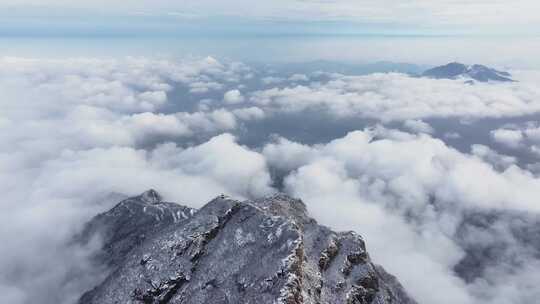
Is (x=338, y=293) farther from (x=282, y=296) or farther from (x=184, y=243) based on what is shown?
(x=184, y=243)

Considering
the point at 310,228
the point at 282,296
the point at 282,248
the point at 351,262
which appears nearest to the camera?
the point at 282,296

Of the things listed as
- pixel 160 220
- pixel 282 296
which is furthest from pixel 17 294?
pixel 282 296

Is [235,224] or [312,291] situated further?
[235,224]

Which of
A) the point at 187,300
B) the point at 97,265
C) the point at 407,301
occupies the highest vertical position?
the point at 187,300

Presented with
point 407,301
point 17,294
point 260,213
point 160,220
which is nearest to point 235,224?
point 260,213

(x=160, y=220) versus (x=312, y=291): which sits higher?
(x=312, y=291)

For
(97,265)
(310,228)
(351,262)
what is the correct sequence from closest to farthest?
(351,262), (310,228), (97,265)

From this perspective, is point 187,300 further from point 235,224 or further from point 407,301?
point 407,301
